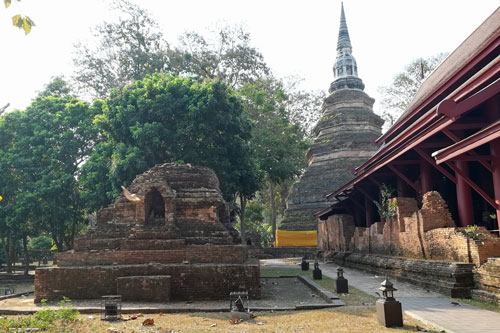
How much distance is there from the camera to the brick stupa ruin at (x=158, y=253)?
971 cm

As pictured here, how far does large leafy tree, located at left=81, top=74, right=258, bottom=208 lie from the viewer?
56.2ft

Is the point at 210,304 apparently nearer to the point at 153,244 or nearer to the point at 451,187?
the point at 153,244

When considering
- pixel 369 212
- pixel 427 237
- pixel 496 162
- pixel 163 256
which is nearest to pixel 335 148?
pixel 369 212

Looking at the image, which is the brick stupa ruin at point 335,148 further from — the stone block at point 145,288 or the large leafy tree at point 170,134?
the stone block at point 145,288

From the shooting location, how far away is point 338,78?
33.9 meters

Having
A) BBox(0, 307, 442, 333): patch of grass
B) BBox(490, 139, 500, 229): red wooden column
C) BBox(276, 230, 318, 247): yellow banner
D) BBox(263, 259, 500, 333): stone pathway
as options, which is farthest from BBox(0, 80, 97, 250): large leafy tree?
BBox(490, 139, 500, 229): red wooden column

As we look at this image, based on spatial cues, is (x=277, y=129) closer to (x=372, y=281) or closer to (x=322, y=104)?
(x=322, y=104)

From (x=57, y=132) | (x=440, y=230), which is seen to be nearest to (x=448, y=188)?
(x=440, y=230)

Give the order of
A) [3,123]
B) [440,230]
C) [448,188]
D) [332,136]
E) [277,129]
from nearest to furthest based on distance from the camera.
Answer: [440,230] → [448,188] → [3,123] → [277,129] → [332,136]

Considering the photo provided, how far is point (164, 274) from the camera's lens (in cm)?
984

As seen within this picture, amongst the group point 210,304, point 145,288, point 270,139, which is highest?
point 270,139

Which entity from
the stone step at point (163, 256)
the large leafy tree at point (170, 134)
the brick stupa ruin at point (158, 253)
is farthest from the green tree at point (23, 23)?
the large leafy tree at point (170, 134)

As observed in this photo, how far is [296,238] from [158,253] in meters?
19.6

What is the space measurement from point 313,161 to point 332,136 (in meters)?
2.33
